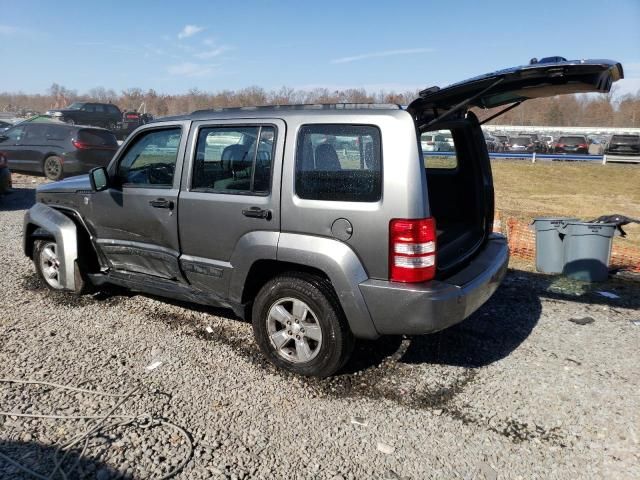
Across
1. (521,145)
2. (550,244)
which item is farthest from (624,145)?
(550,244)

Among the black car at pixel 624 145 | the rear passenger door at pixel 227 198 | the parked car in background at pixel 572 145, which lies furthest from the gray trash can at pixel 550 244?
the parked car in background at pixel 572 145

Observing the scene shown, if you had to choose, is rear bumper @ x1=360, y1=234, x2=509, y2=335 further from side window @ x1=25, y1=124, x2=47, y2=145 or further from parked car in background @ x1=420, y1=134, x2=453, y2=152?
side window @ x1=25, y1=124, x2=47, y2=145

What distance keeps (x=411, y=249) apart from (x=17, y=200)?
1089 centimetres

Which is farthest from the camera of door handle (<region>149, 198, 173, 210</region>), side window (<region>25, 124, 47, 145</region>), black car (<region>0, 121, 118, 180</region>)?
side window (<region>25, 124, 47, 145</region>)

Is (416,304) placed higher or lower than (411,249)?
lower

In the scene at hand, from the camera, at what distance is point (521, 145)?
118ft

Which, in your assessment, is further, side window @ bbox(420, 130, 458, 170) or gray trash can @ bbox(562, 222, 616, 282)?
gray trash can @ bbox(562, 222, 616, 282)

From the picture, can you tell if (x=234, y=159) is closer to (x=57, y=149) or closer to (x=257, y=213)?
(x=257, y=213)

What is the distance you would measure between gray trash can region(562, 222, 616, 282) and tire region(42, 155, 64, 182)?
40.2 ft

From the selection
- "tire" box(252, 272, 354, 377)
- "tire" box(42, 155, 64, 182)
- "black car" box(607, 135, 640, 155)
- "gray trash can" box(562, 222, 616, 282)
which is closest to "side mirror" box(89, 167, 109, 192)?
"tire" box(252, 272, 354, 377)

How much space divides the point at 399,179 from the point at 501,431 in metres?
1.66

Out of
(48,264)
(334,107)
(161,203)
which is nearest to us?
(334,107)

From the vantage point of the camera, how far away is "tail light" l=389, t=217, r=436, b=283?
3.07 meters

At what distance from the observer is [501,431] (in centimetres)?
306
